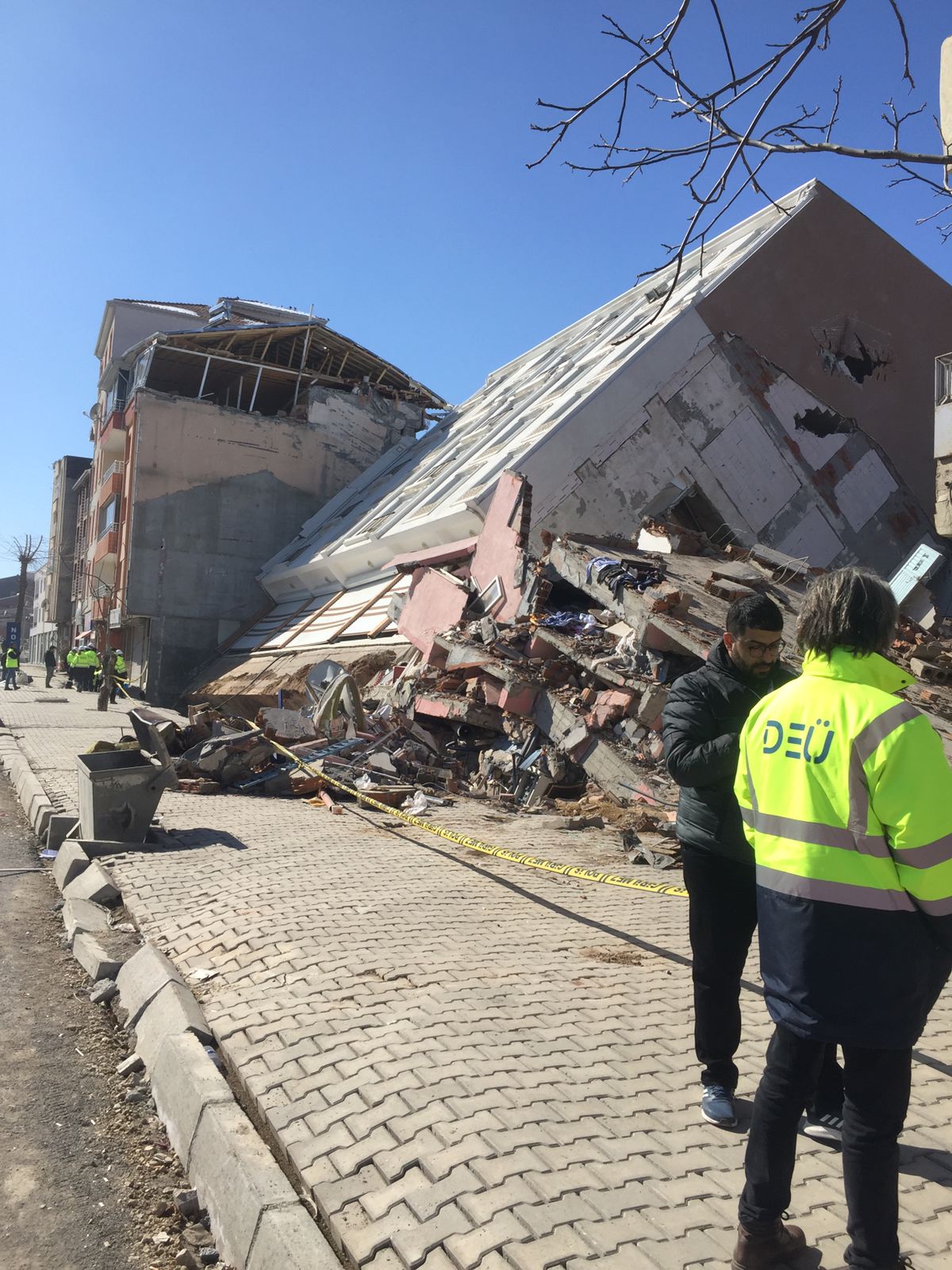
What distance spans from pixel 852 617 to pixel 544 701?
8.28 metres

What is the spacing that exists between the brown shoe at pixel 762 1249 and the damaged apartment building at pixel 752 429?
40.1 ft

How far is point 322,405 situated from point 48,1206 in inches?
1054

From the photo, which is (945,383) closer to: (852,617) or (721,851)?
(721,851)

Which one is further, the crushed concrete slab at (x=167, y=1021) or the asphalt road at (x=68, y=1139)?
the crushed concrete slab at (x=167, y=1021)

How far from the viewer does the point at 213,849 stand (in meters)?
7.08

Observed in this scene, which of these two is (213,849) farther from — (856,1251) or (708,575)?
(708,575)

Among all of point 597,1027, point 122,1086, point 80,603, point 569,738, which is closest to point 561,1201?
point 597,1027

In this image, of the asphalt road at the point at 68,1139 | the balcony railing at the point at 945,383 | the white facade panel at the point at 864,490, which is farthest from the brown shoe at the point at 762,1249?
the white facade panel at the point at 864,490

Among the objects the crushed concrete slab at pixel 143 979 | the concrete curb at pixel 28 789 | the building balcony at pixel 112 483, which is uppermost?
the building balcony at pixel 112 483

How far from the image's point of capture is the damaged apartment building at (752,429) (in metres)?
15.8

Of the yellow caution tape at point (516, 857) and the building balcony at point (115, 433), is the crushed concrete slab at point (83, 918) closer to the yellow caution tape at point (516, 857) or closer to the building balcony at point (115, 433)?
the yellow caution tape at point (516, 857)

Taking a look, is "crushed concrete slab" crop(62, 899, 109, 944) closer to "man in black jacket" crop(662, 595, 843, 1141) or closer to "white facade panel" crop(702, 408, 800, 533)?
"man in black jacket" crop(662, 595, 843, 1141)

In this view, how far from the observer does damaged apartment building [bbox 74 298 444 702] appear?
2572 cm

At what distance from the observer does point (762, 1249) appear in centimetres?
223
